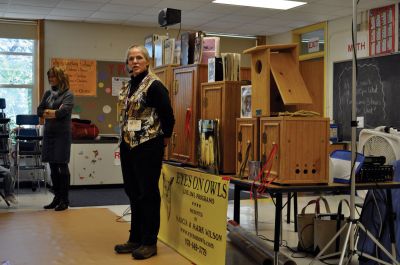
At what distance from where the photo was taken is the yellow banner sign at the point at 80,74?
8.12 meters

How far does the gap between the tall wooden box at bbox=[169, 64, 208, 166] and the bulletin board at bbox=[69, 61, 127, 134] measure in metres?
4.65

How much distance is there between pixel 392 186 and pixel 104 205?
3.53 meters

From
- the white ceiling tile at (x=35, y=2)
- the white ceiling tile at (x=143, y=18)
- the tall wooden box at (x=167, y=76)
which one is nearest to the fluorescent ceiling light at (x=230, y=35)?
the white ceiling tile at (x=143, y=18)

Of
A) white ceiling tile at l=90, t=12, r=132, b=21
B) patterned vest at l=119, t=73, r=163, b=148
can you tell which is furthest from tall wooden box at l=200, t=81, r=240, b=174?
white ceiling tile at l=90, t=12, r=132, b=21

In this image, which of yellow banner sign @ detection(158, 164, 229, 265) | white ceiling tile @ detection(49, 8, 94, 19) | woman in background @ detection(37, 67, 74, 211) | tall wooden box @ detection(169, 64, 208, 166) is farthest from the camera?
white ceiling tile @ detection(49, 8, 94, 19)

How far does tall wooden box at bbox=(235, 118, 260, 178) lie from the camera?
2.95m

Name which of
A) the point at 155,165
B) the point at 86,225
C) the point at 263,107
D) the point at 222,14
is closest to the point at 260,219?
the point at 86,225

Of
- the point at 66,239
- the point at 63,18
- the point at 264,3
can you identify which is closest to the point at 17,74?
the point at 63,18

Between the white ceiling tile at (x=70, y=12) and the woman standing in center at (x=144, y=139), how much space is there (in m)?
4.33

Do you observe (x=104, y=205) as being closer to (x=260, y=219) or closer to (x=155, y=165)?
(x=260, y=219)

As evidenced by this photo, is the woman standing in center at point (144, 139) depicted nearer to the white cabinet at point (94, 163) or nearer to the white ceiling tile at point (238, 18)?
the white cabinet at point (94, 163)

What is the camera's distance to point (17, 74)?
7.97m

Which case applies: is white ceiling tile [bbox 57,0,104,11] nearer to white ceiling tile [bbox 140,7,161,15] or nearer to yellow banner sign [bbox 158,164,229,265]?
white ceiling tile [bbox 140,7,161,15]

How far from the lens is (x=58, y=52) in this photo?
319 inches
